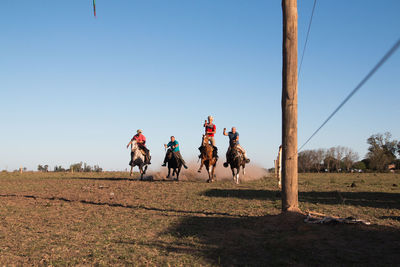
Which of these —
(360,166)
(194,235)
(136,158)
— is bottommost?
(194,235)

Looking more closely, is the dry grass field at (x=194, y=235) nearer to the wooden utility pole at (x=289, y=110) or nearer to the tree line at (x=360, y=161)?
the wooden utility pole at (x=289, y=110)

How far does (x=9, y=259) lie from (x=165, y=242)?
8.64 feet

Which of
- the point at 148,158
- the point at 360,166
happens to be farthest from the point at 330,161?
the point at 148,158

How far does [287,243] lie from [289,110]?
10.9ft

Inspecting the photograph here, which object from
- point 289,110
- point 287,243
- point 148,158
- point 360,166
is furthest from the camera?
point 360,166

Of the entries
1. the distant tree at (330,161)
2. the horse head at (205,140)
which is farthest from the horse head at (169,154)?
the distant tree at (330,161)

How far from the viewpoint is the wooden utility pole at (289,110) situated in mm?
8430

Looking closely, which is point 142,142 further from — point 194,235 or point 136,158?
point 194,235

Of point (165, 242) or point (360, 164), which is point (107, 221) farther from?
point (360, 164)

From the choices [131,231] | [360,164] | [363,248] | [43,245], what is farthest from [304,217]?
[360,164]

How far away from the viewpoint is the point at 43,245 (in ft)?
22.6

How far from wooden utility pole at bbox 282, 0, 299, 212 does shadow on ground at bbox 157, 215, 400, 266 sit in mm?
723

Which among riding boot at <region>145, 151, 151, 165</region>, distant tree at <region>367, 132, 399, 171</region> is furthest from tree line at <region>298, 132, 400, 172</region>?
riding boot at <region>145, 151, 151, 165</region>

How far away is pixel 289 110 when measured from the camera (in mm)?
8469
